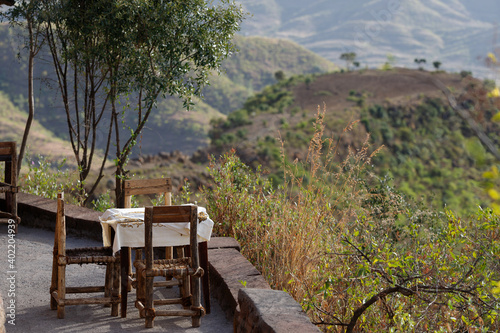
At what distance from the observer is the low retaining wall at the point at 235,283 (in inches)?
100.0

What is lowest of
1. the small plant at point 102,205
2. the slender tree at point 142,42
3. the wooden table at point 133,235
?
the small plant at point 102,205

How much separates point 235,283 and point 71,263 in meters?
1.00

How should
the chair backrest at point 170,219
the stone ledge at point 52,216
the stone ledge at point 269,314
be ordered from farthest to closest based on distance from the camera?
the stone ledge at point 52,216, the chair backrest at point 170,219, the stone ledge at point 269,314

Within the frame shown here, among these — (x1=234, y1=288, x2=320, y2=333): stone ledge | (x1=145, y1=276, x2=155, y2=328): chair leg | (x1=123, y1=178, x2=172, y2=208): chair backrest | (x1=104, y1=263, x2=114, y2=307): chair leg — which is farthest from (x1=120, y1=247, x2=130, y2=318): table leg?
(x1=234, y1=288, x2=320, y2=333): stone ledge

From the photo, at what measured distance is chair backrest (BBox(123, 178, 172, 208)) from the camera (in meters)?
3.87

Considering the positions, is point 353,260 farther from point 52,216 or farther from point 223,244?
point 52,216

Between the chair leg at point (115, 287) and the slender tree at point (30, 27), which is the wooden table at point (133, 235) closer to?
the chair leg at point (115, 287)

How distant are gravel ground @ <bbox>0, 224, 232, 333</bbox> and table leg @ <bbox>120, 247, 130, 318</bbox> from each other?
3.2 inches

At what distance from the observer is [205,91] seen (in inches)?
2377

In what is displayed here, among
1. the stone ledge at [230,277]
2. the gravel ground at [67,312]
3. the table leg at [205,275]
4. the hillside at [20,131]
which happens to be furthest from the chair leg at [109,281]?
the hillside at [20,131]

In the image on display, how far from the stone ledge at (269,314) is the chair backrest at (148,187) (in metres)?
1.29

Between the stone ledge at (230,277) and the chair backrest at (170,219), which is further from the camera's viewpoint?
the stone ledge at (230,277)

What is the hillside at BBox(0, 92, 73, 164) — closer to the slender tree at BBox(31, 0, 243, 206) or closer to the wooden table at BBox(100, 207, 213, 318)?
the slender tree at BBox(31, 0, 243, 206)

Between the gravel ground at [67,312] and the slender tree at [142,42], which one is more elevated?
the slender tree at [142,42]
